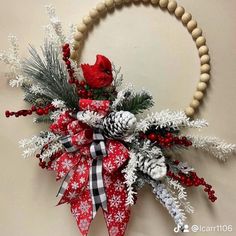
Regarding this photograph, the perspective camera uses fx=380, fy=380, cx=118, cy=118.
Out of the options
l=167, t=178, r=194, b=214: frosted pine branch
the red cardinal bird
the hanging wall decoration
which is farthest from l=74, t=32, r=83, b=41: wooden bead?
l=167, t=178, r=194, b=214: frosted pine branch

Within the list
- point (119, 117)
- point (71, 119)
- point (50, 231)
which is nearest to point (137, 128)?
point (119, 117)

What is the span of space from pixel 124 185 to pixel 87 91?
10.0 inches

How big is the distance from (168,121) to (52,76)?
313 millimetres

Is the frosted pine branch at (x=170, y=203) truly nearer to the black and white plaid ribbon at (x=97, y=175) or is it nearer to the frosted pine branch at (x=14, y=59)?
the black and white plaid ribbon at (x=97, y=175)

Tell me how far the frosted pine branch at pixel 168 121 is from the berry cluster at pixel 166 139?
0.08ft

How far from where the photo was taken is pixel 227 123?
970mm

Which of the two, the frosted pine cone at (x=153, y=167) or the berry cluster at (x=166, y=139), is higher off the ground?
the berry cluster at (x=166, y=139)

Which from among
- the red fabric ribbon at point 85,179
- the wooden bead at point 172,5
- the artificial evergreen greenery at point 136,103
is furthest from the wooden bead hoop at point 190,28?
the red fabric ribbon at point 85,179

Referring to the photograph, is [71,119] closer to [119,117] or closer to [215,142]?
[119,117]

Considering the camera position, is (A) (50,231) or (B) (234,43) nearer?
(B) (234,43)

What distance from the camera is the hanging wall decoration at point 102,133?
91 centimetres

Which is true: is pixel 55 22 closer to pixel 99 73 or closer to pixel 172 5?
pixel 99 73

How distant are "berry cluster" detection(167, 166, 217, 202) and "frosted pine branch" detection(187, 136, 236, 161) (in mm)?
74

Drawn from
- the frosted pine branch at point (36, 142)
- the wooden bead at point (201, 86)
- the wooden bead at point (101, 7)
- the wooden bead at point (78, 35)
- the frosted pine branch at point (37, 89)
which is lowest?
the frosted pine branch at point (36, 142)
